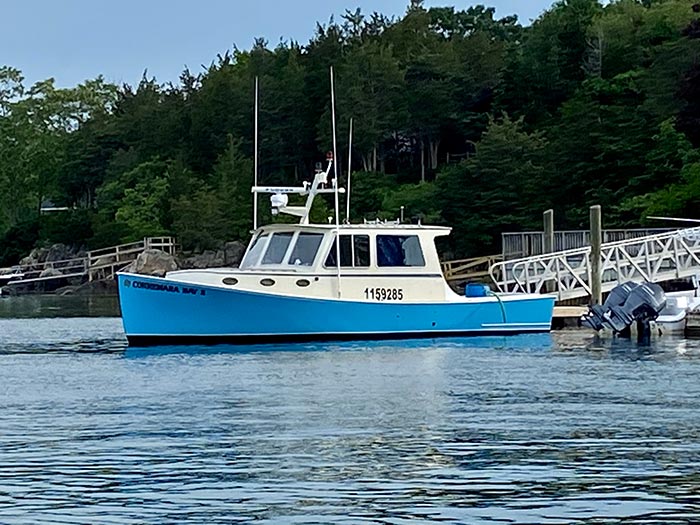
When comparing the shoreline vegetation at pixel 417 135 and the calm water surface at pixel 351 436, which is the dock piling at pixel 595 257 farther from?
the shoreline vegetation at pixel 417 135

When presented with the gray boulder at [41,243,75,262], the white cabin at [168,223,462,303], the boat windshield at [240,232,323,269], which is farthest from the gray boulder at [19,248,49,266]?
the white cabin at [168,223,462,303]

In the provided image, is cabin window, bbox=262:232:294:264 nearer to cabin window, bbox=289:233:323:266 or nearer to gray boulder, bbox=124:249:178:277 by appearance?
cabin window, bbox=289:233:323:266

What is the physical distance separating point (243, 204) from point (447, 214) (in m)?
16.1

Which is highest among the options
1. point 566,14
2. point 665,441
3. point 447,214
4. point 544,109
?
point 566,14

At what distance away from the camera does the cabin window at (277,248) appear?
3147cm

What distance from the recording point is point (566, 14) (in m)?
82.4

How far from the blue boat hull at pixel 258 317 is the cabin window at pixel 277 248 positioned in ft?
3.36

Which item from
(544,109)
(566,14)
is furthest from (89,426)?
(566,14)

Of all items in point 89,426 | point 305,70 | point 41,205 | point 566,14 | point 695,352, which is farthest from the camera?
point 41,205

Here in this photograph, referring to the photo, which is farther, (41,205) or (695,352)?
(41,205)

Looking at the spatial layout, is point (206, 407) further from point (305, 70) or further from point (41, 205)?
point (41, 205)

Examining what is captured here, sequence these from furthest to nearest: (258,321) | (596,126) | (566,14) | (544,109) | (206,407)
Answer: (566,14)
(544,109)
(596,126)
(258,321)
(206,407)

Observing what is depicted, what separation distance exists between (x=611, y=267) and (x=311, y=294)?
31.4 feet

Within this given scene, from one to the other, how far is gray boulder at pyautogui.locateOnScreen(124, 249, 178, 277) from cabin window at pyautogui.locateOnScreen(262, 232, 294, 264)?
130 ft
